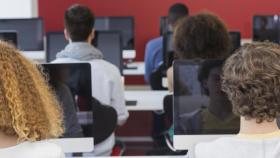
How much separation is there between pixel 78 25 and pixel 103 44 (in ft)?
2.97

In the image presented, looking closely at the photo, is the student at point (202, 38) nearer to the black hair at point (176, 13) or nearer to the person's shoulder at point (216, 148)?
the person's shoulder at point (216, 148)

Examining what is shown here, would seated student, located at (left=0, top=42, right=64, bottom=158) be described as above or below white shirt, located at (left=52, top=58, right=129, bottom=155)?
above

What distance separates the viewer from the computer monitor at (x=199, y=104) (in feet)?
8.47

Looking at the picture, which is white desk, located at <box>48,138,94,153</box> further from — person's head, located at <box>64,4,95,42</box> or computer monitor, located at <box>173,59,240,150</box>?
person's head, located at <box>64,4,95,42</box>

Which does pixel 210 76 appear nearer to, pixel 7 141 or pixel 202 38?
pixel 202 38

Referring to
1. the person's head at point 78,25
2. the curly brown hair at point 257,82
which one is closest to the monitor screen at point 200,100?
the curly brown hair at point 257,82

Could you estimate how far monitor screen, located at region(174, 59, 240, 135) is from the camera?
102 inches

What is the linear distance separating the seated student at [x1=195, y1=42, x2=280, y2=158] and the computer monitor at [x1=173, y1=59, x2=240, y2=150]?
2.37 ft

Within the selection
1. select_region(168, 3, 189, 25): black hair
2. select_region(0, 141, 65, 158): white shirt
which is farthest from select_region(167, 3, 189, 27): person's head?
select_region(0, 141, 65, 158): white shirt

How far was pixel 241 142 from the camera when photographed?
5.85 ft

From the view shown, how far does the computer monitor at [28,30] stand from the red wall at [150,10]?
63.1 inches

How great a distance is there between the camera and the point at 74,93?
2.66m

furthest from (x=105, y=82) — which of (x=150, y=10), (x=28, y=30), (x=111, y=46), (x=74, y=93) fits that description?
(x=150, y=10)

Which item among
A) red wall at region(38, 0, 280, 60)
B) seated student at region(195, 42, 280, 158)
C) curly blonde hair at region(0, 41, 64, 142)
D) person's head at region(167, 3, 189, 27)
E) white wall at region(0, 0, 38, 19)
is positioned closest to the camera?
curly blonde hair at region(0, 41, 64, 142)
